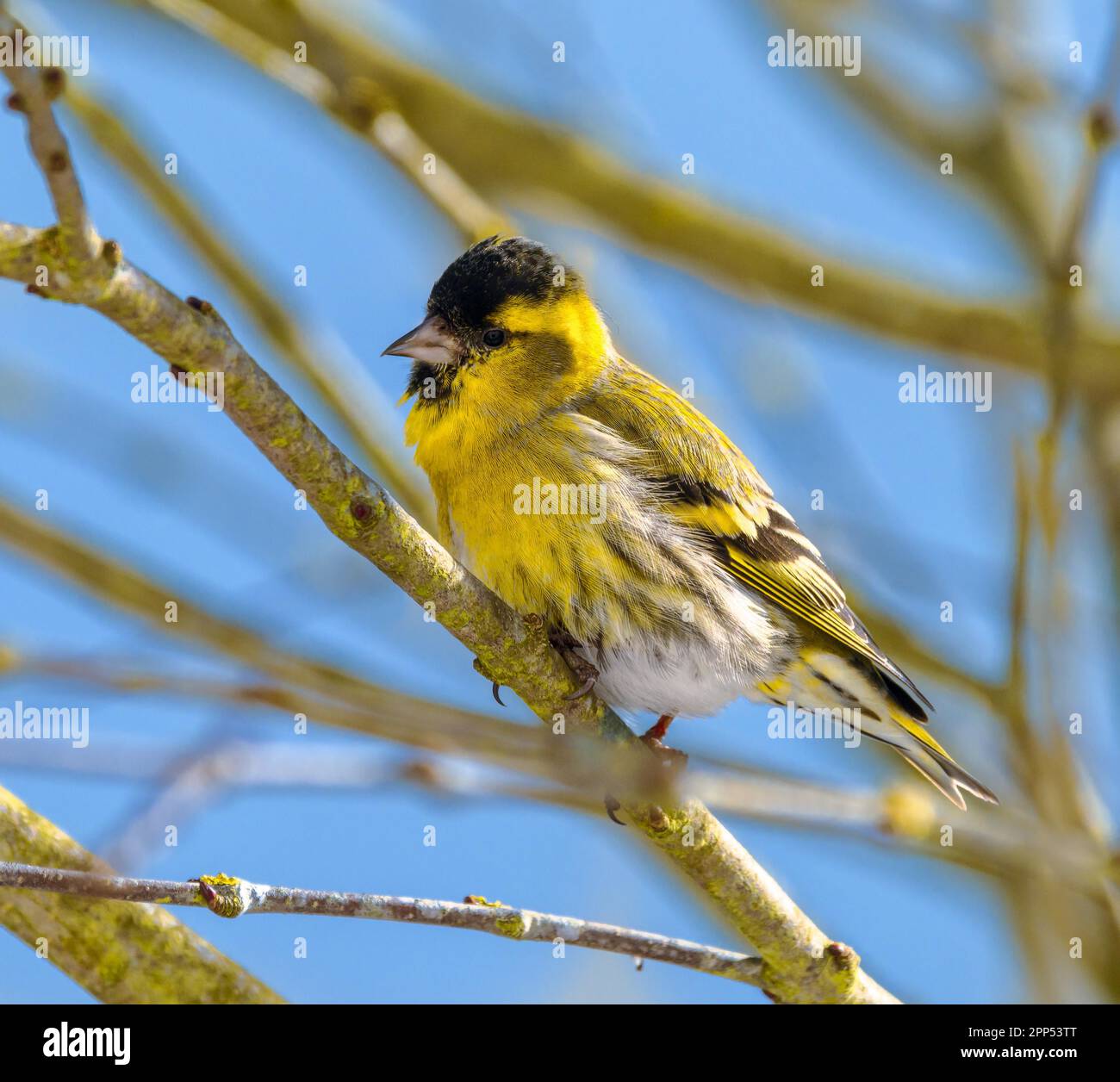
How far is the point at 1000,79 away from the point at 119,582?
12.7ft

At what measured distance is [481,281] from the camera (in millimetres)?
4609

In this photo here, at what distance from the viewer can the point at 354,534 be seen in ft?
9.04

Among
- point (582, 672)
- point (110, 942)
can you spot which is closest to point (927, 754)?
point (582, 672)

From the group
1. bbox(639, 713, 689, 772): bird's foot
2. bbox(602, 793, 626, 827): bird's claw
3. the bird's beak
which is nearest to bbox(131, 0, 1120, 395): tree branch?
the bird's beak

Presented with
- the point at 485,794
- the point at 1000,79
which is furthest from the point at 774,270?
the point at 485,794

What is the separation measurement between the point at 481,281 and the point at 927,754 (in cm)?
222

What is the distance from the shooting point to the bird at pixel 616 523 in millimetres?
4195

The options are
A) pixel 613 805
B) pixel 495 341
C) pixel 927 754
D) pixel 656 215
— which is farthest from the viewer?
pixel 656 215

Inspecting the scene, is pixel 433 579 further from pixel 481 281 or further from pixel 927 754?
pixel 927 754

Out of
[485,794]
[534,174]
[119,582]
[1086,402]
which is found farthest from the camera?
[534,174]

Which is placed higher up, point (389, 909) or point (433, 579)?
point (433, 579)

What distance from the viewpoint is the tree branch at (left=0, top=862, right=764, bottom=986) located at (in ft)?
8.03

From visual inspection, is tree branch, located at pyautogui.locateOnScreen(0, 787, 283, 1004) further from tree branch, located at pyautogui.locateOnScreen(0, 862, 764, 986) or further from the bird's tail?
the bird's tail
